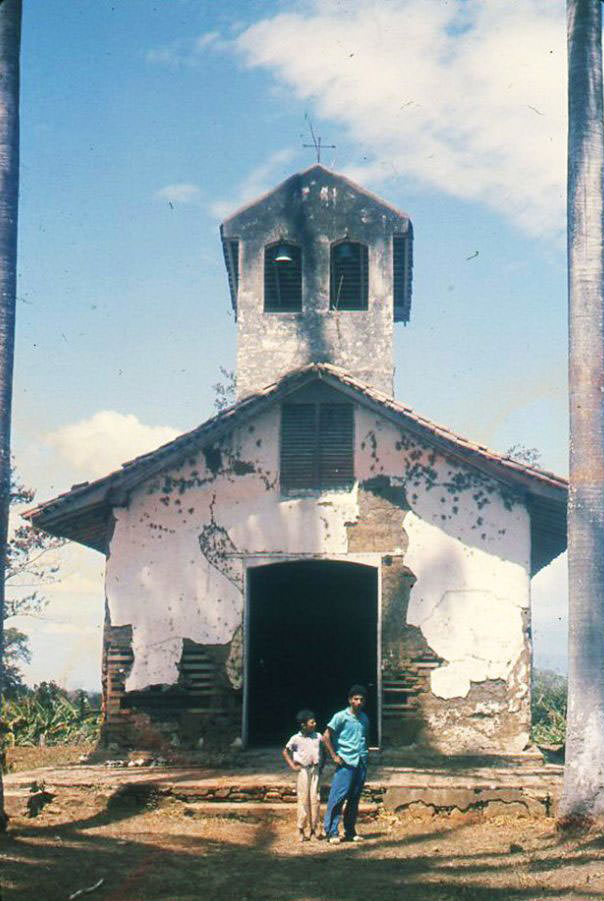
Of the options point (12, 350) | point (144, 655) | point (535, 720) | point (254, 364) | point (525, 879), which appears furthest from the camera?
point (535, 720)

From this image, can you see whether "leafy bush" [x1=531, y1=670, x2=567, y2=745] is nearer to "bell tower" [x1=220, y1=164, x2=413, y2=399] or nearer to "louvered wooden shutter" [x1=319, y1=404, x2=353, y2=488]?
"bell tower" [x1=220, y1=164, x2=413, y2=399]

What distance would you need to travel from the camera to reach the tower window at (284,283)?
58.9ft

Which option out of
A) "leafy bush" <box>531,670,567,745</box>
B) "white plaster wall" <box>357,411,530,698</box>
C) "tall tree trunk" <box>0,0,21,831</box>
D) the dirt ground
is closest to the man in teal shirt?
the dirt ground

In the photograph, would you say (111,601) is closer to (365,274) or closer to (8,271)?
(8,271)

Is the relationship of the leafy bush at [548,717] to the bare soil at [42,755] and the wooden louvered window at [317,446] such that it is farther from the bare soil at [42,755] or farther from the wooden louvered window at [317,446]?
the bare soil at [42,755]

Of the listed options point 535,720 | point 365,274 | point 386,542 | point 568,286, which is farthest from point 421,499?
point 535,720

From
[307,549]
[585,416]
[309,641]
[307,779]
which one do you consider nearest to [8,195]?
[307,549]

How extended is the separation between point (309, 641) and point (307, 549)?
4661mm

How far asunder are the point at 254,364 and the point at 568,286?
25.8 ft

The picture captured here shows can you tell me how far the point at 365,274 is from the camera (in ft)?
58.9

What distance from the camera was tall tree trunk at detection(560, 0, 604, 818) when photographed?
999cm

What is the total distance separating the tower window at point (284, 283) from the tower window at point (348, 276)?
0.63m

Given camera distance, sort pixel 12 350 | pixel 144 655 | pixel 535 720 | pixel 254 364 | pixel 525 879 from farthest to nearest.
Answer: pixel 535 720, pixel 254 364, pixel 144 655, pixel 12 350, pixel 525 879

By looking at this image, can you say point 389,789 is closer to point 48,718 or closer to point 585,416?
point 585,416
